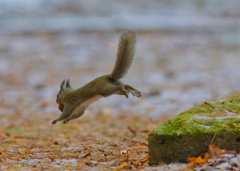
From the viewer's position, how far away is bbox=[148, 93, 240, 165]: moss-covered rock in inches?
95.2

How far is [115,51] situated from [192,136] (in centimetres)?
1005

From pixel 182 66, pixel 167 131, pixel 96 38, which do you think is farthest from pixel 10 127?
pixel 96 38

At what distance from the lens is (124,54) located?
3441 mm

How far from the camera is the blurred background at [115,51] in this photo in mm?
7699

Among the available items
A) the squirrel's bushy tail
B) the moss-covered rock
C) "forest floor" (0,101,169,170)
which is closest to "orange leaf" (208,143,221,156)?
the moss-covered rock

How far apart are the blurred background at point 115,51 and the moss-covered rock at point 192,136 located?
117 centimetres

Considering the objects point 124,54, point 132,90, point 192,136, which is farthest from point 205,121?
point 124,54

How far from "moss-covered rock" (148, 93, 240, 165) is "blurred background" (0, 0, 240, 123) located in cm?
117

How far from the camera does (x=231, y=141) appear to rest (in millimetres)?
2416

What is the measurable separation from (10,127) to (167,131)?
3.41 metres

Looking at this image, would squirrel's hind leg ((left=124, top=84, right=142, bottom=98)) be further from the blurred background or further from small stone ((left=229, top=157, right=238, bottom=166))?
small stone ((left=229, top=157, right=238, bottom=166))

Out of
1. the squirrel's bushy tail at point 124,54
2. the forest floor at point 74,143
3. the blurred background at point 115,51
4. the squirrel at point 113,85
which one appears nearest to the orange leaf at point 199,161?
the forest floor at point 74,143

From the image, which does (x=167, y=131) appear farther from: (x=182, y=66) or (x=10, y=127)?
(x=182, y=66)

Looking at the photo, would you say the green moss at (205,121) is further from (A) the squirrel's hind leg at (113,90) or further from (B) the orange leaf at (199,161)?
(A) the squirrel's hind leg at (113,90)
